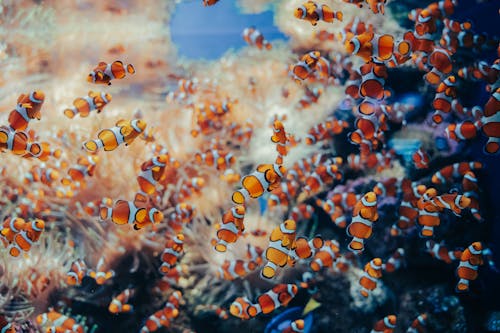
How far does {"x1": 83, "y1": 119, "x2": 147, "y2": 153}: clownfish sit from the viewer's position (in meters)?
2.39

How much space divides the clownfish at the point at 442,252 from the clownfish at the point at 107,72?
3193mm

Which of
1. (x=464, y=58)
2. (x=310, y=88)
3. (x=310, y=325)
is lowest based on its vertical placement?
(x=310, y=325)

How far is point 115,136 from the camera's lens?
2453 mm

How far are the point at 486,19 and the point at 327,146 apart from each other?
3.06m

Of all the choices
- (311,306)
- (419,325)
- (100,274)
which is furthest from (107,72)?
(419,325)

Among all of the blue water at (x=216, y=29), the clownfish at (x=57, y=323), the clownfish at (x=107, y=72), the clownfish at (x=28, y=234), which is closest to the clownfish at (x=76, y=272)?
the clownfish at (x=57, y=323)

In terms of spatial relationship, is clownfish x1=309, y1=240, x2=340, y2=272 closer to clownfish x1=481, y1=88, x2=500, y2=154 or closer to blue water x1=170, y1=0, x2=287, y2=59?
clownfish x1=481, y1=88, x2=500, y2=154

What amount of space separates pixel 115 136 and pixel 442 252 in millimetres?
3165

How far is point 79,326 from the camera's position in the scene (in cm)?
325

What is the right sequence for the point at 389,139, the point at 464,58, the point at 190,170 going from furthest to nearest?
1. the point at 464,58
2. the point at 389,139
3. the point at 190,170

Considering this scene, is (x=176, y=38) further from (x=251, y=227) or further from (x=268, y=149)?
(x=251, y=227)

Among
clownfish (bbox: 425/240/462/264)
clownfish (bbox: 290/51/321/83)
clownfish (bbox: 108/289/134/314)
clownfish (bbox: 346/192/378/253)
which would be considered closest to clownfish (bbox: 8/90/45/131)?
clownfish (bbox: 108/289/134/314)

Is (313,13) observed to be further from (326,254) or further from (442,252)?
(442,252)

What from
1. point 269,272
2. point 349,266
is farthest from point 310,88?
point 269,272
